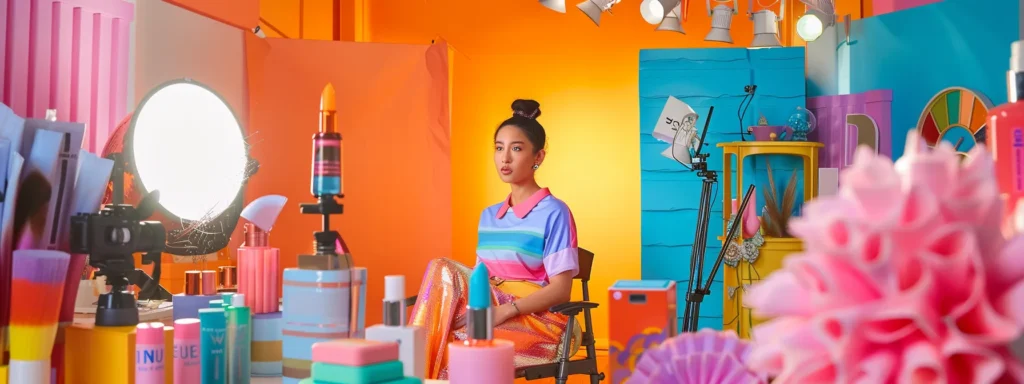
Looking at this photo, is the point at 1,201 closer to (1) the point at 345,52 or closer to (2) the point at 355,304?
(2) the point at 355,304

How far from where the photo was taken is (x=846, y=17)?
5.58 m

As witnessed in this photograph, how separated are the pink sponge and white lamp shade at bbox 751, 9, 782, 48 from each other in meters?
4.35

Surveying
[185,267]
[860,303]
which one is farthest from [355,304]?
[185,267]

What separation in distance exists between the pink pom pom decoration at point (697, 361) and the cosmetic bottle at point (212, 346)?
72cm

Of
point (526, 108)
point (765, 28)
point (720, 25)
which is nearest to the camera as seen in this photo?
point (526, 108)

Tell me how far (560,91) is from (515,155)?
105 inches

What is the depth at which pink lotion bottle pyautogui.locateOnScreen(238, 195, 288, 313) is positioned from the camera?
1728 millimetres

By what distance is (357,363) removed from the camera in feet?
3.52

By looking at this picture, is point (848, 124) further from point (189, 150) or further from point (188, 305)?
point (188, 305)

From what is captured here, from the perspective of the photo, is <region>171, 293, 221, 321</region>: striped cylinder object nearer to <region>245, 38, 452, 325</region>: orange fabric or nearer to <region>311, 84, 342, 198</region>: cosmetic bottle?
<region>311, 84, 342, 198</region>: cosmetic bottle

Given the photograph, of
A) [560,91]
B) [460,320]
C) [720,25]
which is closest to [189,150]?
[460,320]

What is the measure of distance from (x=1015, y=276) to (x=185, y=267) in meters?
2.63

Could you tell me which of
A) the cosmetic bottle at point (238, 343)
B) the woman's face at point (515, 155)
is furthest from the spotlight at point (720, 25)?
the cosmetic bottle at point (238, 343)

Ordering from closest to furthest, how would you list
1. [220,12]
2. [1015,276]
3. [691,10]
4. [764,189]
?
[1015,276]
[220,12]
[764,189]
[691,10]
